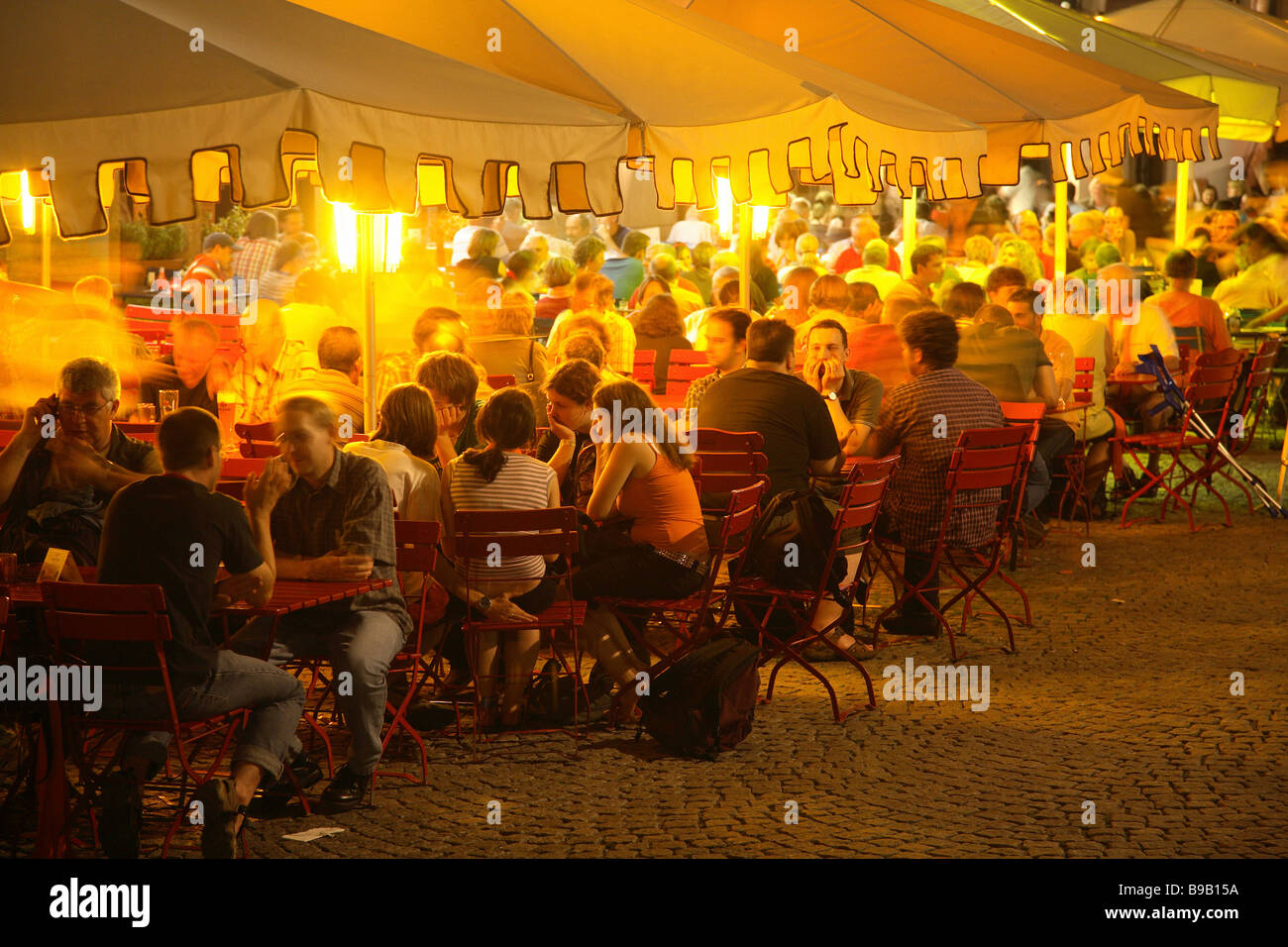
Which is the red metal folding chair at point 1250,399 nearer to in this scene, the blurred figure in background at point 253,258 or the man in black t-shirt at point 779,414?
the man in black t-shirt at point 779,414

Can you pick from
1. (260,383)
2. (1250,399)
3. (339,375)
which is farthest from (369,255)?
(1250,399)

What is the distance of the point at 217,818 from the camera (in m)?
4.80

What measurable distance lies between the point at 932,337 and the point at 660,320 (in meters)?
3.66


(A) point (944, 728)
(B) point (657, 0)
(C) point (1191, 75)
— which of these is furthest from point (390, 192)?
(C) point (1191, 75)

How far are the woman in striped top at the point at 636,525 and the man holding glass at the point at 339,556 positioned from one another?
1118mm

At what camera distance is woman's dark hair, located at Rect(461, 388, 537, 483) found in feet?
21.3

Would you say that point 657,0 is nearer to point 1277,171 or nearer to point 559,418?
point 559,418

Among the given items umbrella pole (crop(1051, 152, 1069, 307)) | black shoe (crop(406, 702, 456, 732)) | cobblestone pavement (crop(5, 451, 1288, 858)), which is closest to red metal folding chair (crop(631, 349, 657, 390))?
umbrella pole (crop(1051, 152, 1069, 307))

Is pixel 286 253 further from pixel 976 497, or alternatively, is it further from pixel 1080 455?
pixel 976 497

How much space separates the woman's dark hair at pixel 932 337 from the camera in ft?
27.3

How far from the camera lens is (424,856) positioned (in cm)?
514

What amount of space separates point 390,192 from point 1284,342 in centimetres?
1134

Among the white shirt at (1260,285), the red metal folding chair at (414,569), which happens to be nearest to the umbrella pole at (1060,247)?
the white shirt at (1260,285)

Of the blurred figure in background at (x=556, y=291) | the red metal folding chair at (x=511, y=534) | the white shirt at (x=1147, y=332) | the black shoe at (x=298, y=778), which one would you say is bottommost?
the black shoe at (x=298, y=778)
